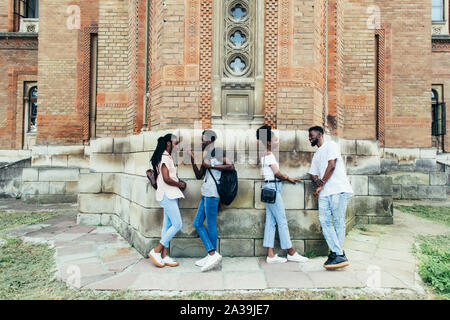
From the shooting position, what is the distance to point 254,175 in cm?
454

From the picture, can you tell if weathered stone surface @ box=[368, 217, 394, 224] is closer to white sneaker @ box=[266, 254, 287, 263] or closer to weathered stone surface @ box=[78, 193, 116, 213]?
white sneaker @ box=[266, 254, 287, 263]

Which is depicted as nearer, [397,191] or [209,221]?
[209,221]

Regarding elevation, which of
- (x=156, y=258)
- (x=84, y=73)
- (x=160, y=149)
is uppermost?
(x=84, y=73)

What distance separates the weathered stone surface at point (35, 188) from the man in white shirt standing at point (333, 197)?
9189mm

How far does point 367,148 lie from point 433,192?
6.06m

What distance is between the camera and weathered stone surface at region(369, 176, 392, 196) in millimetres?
6660

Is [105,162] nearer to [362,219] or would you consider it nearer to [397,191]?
[362,219]

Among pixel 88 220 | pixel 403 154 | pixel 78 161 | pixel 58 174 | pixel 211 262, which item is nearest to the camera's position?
pixel 211 262

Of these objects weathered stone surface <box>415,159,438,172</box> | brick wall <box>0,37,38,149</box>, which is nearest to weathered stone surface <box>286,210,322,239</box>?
weathered stone surface <box>415,159,438,172</box>

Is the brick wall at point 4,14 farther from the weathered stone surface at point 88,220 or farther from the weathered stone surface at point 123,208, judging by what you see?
the weathered stone surface at point 123,208

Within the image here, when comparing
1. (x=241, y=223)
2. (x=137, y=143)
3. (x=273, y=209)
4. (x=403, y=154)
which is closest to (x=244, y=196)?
(x=241, y=223)

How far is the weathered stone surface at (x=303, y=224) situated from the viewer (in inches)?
176

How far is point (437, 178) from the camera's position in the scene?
10641 mm
